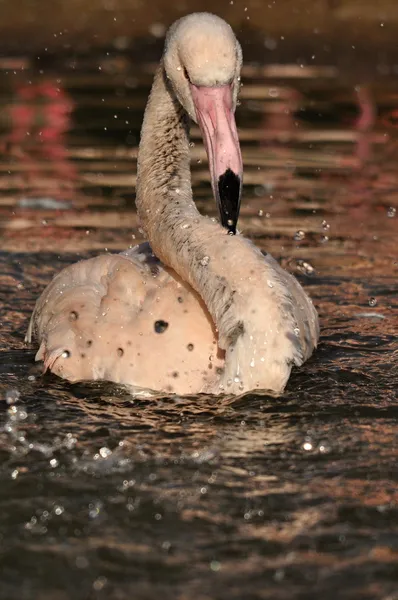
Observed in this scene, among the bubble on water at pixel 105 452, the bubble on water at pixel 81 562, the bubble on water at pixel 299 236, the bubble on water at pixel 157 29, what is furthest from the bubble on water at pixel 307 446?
the bubble on water at pixel 157 29

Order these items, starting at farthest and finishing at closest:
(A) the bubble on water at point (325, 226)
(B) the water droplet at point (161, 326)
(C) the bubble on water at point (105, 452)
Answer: (A) the bubble on water at point (325, 226) < (B) the water droplet at point (161, 326) < (C) the bubble on water at point (105, 452)

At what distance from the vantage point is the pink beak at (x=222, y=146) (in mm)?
5984

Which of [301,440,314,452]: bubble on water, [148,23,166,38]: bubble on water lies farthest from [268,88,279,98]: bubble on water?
[301,440,314,452]: bubble on water

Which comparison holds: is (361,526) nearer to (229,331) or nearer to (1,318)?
(229,331)

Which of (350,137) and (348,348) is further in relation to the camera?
(350,137)

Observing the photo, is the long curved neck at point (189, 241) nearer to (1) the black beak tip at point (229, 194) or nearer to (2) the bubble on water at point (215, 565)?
(1) the black beak tip at point (229, 194)

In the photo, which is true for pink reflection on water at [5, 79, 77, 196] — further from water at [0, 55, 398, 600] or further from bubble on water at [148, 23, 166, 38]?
bubble on water at [148, 23, 166, 38]

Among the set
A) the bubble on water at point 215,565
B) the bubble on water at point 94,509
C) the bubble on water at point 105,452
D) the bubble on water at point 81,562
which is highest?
the bubble on water at point 105,452

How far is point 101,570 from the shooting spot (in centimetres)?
465

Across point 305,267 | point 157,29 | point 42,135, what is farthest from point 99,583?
point 157,29

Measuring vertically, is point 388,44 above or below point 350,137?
above

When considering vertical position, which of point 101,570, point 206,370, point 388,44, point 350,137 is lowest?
point 101,570

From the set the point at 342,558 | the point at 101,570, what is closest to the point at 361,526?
the point at 342,558

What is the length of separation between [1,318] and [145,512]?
122 inches
